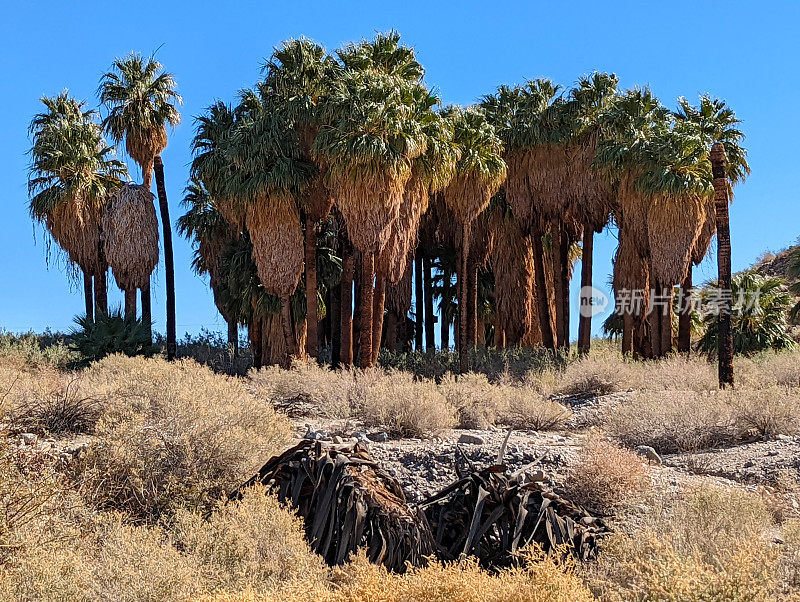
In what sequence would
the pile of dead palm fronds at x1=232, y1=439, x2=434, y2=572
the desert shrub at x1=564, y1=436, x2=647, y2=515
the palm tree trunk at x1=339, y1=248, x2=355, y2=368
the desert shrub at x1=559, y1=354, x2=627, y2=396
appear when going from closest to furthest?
the pile of dead palm fronds at x1=232, y1=439, x2=434, y2=572, the desert shrub at x1=564, y1=436, x2=647, y2=515, the desert shrub at x1=559, y1=354, x2=627, y2=396, the palm tree trunk at x1=339, y1=248, x2=355, y2=368

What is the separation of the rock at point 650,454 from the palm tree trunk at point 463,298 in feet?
42.5

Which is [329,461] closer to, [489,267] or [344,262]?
[344,262]

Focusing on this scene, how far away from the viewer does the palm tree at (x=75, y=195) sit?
2991 cm

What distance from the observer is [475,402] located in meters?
13.0

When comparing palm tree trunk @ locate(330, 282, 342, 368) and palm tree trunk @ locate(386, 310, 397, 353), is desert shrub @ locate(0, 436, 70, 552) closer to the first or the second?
palm tree trunk @ locate(330, 282, 342, 368)

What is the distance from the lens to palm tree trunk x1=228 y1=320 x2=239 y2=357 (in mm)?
30987

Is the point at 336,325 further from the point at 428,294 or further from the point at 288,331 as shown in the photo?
the point at 428,294

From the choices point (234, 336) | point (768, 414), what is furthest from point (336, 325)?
point (768, 414)

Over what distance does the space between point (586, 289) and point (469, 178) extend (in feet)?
21.9

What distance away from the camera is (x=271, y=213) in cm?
2350

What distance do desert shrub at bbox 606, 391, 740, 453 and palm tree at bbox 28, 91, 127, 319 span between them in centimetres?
2235

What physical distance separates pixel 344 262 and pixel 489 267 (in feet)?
36.0

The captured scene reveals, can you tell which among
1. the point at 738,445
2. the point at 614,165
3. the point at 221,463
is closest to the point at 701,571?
the point at 221,463

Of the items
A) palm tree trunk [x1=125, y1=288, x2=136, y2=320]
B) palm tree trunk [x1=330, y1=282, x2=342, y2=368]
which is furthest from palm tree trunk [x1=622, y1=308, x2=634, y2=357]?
palm tree trunk [x1=125, y1=288, x2=136, y2=320]
